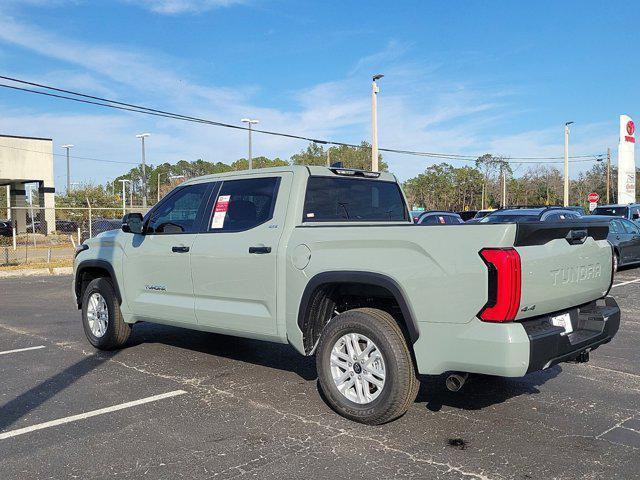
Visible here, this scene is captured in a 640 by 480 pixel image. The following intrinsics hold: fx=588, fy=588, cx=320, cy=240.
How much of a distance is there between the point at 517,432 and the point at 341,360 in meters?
1.33

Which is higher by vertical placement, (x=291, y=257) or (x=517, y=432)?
(x=291, y=257)

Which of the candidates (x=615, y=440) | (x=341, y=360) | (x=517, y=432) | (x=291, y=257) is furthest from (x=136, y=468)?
(x=615, y=440)

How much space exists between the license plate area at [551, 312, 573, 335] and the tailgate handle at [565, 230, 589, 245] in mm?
508

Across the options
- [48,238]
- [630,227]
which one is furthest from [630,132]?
[48,238]

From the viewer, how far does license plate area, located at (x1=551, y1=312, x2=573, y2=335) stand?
3971mm

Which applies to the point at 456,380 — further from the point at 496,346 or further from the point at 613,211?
the point at 613,211

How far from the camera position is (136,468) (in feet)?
11.7

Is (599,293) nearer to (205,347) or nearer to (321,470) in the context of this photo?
(321,470)

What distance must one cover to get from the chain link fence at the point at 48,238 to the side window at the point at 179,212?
3.30m

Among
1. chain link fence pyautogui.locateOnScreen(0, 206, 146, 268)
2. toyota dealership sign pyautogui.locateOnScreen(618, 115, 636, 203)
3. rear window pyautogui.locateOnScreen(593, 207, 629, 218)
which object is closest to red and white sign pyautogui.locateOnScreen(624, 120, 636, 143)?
toyota dealership sign pyautogui.locateOnScreen(618, 115, 636, 203)

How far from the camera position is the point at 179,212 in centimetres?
592

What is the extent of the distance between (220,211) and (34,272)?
12989mm

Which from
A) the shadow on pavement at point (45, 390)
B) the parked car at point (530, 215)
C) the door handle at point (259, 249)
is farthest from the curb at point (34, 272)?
the door handle at point (259, 249)

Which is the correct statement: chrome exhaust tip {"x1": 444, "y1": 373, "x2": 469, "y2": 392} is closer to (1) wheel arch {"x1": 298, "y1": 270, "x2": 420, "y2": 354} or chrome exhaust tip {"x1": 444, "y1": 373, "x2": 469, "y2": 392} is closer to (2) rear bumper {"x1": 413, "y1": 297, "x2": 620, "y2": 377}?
(2) rear bumper {"x1": 413, "y1": 297, "x2": 620, "y2": 377}
